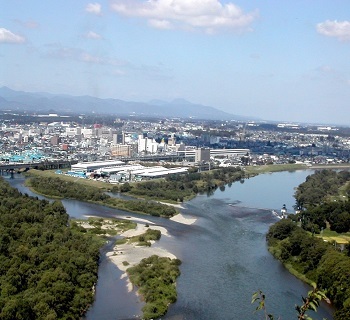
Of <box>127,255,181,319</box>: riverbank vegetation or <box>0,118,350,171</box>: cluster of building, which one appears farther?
<box>0,118,350,171</box>: cluster of building

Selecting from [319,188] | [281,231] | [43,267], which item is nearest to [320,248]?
[281,231]

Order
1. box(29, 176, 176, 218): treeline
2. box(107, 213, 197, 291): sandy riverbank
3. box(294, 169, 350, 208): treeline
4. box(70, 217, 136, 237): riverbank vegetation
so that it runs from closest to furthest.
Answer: box(107, 213, 197, 291): sandy riverbank, box(70, 217, 136, 237): riverbank vegetation, box(29, 176, 176, 218): treeline, box(294, 169, 350, 208): treeline

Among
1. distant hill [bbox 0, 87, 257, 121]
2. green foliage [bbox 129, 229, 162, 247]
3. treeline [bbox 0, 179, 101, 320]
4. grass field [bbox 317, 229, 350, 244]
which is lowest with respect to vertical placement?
distant hill [bbox 0, 87, 257, 121]

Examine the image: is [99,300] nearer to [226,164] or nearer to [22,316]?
[22,316]

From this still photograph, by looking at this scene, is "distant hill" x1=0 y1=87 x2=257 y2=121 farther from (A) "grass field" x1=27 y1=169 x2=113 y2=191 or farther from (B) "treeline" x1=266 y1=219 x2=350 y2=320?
(B) "treeline" x1=266 y1=219 x2=350 y2=320

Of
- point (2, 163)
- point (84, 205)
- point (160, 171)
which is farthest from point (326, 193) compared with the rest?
point (2, 163)

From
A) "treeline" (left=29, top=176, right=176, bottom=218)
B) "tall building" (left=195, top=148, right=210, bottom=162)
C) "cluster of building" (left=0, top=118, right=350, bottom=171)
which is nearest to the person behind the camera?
"treeline" (left=29, top=176, right=176, bottom=218)

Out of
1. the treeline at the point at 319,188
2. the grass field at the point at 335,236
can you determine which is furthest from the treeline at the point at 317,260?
the treeline at the point at 319,188

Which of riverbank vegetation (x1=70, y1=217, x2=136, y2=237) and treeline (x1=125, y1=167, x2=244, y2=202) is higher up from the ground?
riverbank vegetation (x1=70, y1=217, x2=136, y2=237)

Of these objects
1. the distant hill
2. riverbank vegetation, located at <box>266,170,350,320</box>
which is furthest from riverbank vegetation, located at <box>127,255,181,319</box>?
the distant hill
